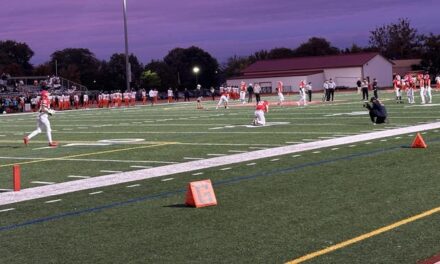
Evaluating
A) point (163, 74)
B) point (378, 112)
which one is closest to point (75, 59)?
point (163, 74)

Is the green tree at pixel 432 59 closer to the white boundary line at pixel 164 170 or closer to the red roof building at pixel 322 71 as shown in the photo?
the red roof building at pixel 322 71

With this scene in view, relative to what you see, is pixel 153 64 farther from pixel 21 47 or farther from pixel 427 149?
pixel 427 149

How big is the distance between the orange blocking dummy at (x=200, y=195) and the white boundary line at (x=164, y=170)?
247 cm

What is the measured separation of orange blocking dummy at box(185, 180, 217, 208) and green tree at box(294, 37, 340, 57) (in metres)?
109

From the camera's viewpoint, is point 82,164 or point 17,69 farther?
point 17,69

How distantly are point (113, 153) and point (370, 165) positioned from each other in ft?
20.2

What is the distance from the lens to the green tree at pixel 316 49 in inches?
4601

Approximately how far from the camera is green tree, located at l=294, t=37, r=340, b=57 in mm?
116875

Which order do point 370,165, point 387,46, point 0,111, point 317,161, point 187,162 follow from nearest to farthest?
point 370,165, point 317,161, point 187,162, point 0,111, point 387,46

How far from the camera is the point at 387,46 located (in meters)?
126

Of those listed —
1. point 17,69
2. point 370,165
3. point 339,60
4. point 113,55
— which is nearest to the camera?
point 370,165

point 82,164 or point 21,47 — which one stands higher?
point 21,47

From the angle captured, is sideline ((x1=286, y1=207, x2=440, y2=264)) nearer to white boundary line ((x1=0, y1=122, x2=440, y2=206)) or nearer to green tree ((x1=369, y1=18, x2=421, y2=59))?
white boundary line ((x1=0, y1=122, x2=440, y2=206))

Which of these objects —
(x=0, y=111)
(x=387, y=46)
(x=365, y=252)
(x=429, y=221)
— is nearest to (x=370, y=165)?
(x=429, y=221)
